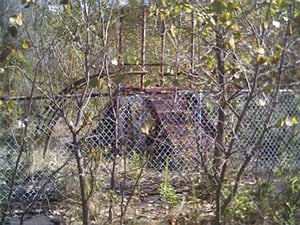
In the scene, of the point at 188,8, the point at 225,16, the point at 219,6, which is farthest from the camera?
the point at 188,8

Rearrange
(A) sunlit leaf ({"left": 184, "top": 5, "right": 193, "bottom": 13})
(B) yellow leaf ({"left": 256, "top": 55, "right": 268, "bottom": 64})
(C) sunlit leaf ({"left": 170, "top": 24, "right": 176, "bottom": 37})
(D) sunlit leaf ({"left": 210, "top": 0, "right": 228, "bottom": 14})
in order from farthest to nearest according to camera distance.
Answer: (C) sunlit leaf ({"left": 170, "top": 24, "right": 176, "bottom": 37}) → (A) sunlit leaf ({"left": 184, "top": 5, "right": 193, "bottom": 13}) → (B) yellow leaf ({"left": 256, "top": 55, "right": 268, "bottom": 64}) → (D) sunlit leaf ({"left": 210, "top": 0, "right": 228, "bottom": 14})

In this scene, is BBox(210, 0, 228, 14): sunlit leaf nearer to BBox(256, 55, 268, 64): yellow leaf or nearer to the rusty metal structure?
BBox(256, 55, 268, 64): yellow leaf

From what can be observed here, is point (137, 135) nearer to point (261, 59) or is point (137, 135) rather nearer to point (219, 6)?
point (261, 59)

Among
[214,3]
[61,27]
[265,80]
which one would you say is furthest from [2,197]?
[214,3]

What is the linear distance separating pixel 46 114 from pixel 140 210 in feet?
4.49

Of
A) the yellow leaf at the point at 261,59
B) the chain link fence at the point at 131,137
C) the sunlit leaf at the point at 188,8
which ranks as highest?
the sunlit leaf at the point at 188,8

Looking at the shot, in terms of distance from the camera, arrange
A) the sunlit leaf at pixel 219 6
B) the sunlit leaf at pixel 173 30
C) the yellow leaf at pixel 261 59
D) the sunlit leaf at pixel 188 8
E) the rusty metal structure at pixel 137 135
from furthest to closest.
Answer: the rusty metal structure at pixel 137 135 → the sunlit leaf at pixel 173 30 → the sunlit leaf at pixel 188 8 → the yellow leaf at pixel 261 59 → the sunlit leaf at pixel 219 6

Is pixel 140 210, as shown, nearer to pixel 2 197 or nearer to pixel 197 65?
pixel 2 197

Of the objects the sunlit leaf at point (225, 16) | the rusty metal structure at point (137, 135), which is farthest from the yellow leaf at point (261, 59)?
the rusty metal structure at point (137, 135)

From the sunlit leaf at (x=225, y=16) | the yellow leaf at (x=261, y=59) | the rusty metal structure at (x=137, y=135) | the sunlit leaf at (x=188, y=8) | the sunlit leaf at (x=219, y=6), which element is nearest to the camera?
the sunlit leaf at (x=219, y=6)

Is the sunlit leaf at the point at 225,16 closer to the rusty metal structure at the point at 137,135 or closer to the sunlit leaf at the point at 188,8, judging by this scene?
the sunlit leaf at the point at 188,8

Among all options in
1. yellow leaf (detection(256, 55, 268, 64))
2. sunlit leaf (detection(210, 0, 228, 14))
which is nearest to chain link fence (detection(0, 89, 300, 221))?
yellow leaf (detection(256, 55, 268, 64))

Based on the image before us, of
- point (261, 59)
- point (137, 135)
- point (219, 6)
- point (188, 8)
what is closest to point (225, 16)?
point (219, 6)

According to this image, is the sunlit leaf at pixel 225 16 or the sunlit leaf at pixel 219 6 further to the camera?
the sunlit leaf at pixel 225 16
